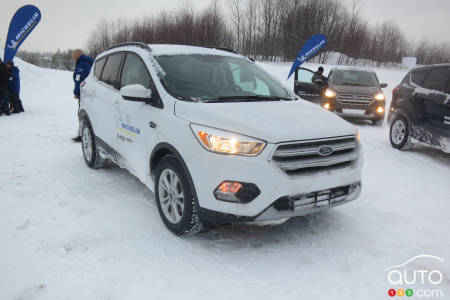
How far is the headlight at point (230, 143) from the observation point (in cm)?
280

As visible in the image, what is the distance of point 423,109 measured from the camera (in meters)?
6.70

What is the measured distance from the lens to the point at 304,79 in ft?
39.6

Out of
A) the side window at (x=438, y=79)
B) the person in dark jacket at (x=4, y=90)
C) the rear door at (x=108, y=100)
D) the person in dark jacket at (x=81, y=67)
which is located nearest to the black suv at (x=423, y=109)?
the side window at (x=438, y=79)

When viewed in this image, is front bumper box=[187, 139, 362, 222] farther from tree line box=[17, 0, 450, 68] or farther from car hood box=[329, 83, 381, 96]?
tree line box=[17, 0, 450, 68]

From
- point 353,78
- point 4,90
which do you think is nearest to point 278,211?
point 353,78

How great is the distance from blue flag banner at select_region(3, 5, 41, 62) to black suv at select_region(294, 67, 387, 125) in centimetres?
968

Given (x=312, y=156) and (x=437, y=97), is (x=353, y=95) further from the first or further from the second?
(x=312, y=156)

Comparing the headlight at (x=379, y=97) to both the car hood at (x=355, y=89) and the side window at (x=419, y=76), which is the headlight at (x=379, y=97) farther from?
the side window at (x=419, y=76)

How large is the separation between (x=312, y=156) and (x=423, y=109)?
493 cm

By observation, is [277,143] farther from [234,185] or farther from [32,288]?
[32,288]

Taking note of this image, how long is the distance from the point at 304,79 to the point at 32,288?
36.0 ft

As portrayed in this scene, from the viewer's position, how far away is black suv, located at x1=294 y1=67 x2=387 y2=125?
9922 mm

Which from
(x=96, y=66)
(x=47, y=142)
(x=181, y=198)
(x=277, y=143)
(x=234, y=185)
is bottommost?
(x=47, y=142)

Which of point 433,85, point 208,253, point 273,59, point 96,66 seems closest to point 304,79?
point 433,85
